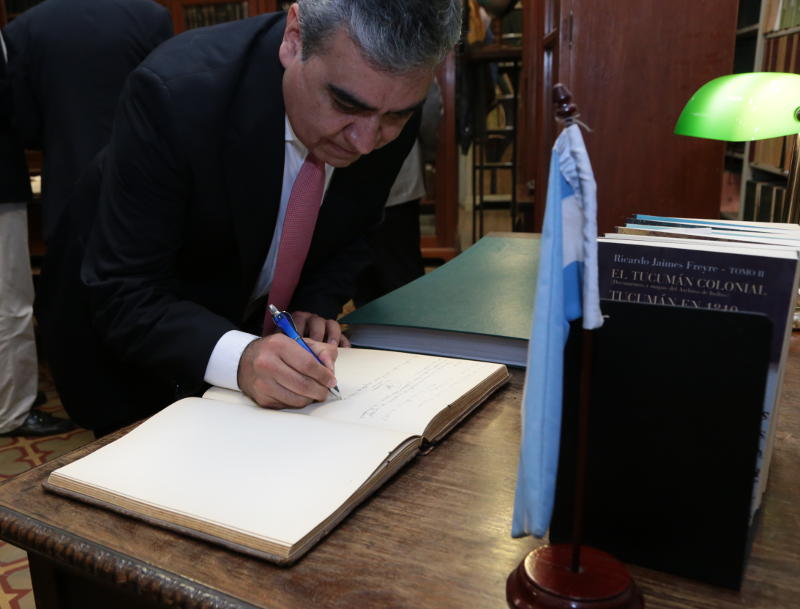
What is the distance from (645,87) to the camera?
2.47 meters

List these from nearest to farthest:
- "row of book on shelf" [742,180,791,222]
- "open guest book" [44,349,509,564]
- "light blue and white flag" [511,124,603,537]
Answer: "light blue and white flag" [511,124,603,537], "open guest book" [44,349,509,564], "row of book on shelf" [742,180,791,222]

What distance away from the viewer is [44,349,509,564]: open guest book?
0.64 m

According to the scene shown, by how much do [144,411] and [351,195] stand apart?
23.6 inches

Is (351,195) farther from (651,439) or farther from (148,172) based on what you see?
(651,439)

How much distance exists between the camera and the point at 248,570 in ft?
1.96

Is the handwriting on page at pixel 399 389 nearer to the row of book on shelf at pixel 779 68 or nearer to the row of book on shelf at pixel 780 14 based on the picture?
the row of book on shelf at pixel 779 68

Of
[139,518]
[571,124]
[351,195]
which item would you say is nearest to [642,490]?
[571,124]

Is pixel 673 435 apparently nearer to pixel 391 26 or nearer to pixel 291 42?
pixel 391 26

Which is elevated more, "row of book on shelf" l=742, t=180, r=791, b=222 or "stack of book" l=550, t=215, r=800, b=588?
"stack of book" l=550, t=215, r=800, b=588

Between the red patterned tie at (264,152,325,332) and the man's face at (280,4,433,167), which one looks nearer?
the man's face at (280,4,433,167)

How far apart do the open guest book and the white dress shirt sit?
4cm

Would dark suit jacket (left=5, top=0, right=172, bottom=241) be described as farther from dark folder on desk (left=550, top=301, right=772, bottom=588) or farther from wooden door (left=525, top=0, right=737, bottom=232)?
dark folder on desk (left=550, top=301, right=772, bottom=588)

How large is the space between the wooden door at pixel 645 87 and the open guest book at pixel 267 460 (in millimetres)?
1808

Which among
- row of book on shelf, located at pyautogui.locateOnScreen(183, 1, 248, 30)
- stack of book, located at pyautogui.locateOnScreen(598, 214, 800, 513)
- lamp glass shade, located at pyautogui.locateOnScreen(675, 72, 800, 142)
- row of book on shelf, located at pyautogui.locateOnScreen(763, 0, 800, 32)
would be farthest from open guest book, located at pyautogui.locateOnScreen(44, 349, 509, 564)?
row of book on shelf, located at pyautogui.locateOnScreen(183, 1, 248, 30)
